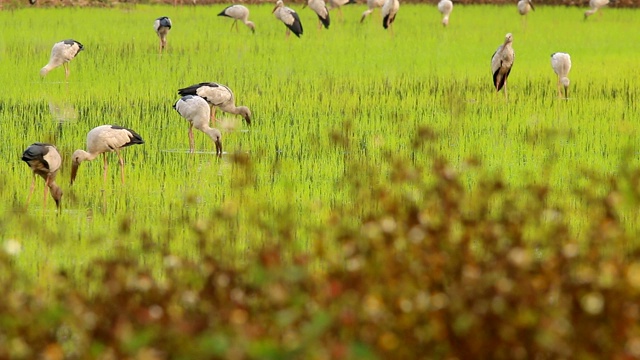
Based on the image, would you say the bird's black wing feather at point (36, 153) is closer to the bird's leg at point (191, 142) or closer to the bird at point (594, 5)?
the bird's leg at point (191, 142)

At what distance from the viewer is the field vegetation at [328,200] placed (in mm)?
4953

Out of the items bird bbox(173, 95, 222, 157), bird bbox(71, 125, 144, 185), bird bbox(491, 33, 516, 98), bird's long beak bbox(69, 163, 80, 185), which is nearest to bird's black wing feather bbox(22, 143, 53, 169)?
bird's long beak bbox(69, 163, 80, 185)

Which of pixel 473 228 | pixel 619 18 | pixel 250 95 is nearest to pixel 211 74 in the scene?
pixel 250 95

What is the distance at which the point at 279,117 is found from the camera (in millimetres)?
15117

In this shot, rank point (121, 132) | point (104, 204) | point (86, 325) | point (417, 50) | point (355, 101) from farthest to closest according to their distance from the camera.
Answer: point (417, 50)
point (355, 101)
point (121, 132)
point (104, 204)
point (86, 325)

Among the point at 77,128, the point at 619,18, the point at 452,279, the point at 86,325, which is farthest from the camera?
the point at 619,18

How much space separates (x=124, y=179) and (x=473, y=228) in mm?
6069

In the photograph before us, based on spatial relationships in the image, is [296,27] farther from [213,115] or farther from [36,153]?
[36,153]

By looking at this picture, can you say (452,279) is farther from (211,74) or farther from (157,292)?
(211,74)

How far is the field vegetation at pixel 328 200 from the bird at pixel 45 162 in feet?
0.56

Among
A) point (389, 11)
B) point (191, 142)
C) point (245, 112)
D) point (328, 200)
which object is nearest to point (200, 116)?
point (191, 142)

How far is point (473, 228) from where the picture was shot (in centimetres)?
561

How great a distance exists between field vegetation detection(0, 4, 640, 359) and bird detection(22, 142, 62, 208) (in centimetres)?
17

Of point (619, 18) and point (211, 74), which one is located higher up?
point (619, 18)
